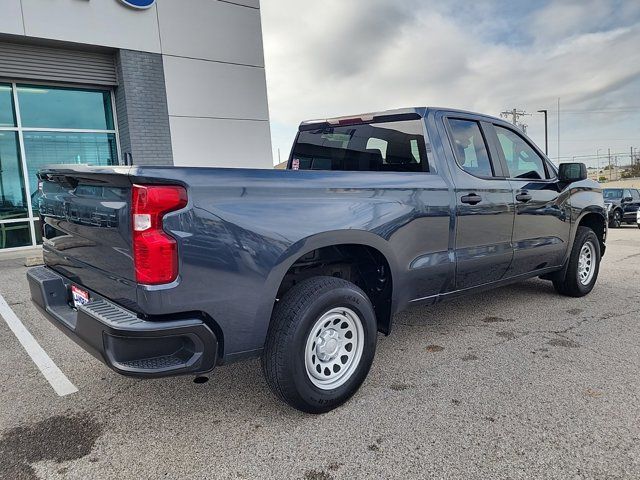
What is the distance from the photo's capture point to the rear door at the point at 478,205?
11.9ft

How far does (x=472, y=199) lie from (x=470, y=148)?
20.0 inches

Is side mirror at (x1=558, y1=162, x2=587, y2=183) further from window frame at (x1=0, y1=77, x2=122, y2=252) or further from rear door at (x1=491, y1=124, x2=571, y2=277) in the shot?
window frame at (x1=0, y1=77, x2=122, y2=252)

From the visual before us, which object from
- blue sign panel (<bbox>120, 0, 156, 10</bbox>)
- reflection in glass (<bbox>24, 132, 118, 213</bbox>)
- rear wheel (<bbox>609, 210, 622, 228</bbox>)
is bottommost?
rear wheel (<bbox>609, 210, 622, 228</bbox>)

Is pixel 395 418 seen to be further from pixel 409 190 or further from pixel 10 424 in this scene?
pixel 10 424

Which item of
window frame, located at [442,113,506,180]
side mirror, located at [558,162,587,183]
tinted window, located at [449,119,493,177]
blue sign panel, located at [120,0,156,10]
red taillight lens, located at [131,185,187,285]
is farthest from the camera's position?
blue sign panel, located at [120,0,156,10]

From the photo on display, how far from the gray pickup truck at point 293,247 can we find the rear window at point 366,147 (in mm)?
14

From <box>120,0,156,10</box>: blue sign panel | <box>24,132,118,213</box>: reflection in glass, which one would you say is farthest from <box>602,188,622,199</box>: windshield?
<box>24,132,118,213</box>: reflection in glass

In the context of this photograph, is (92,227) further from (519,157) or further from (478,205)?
(519,157)

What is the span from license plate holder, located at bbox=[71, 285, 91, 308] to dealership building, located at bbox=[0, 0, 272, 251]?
7144mm

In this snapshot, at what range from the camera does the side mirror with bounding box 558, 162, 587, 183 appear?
4660 mm

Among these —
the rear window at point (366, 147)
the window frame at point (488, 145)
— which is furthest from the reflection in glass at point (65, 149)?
the window frame at point (488, 145)

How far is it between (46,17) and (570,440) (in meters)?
10.3

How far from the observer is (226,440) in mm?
2520

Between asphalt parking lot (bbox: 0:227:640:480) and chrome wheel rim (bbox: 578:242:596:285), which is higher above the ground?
chrome wheel rim (bbox: 578:242:596:285)
